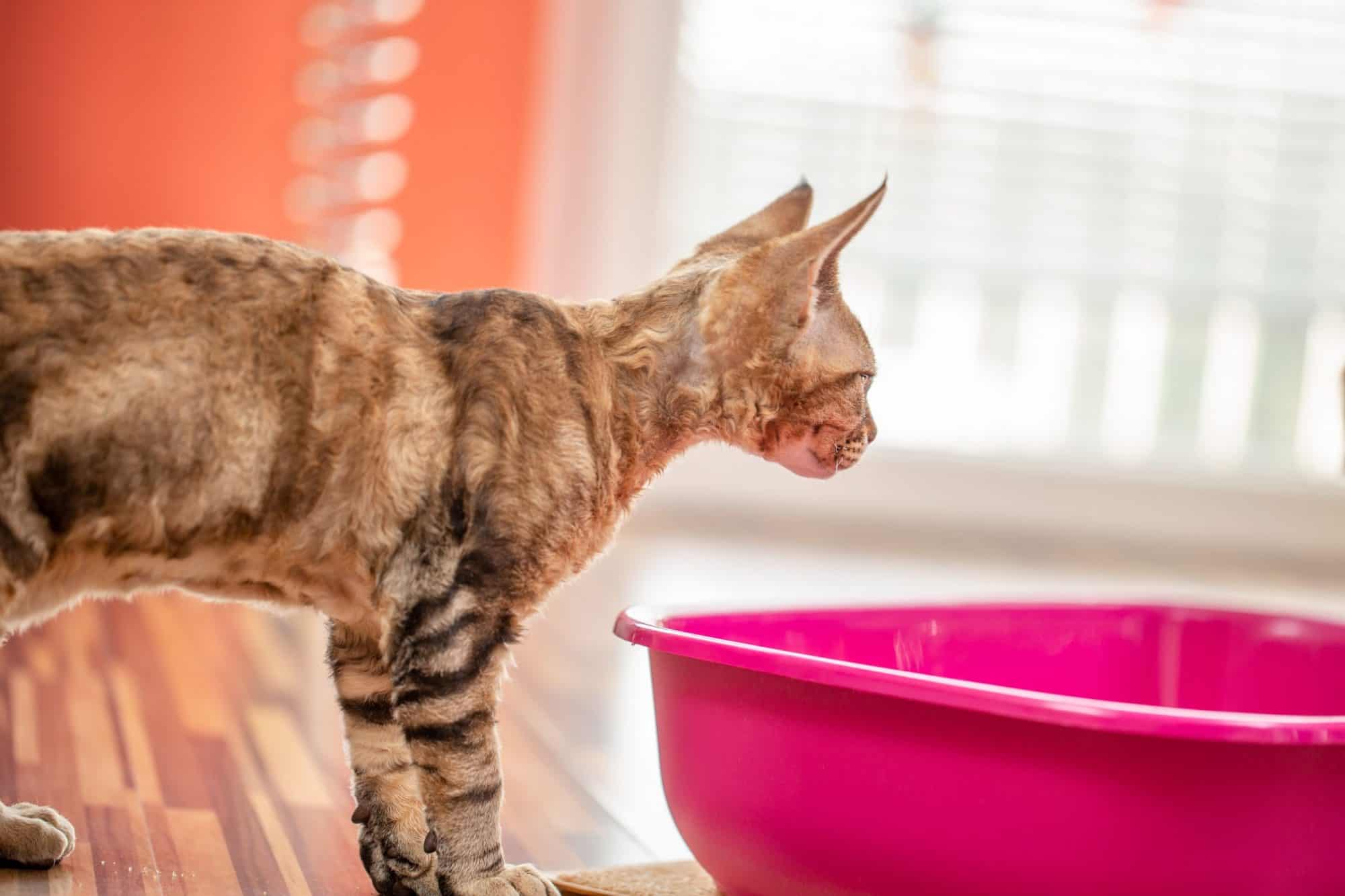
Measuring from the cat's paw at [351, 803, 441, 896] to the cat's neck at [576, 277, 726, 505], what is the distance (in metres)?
0.36

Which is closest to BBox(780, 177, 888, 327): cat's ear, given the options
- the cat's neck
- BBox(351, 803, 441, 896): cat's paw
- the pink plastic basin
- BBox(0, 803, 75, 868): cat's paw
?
the cat's neck

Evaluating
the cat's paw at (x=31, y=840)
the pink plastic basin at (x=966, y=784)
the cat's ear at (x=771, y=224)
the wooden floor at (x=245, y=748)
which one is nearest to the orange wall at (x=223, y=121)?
the wooden floor at (x=245, y=748)

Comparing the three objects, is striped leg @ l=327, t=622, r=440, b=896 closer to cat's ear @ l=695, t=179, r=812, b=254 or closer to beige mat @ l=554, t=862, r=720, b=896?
beige mat @ l=554, t=862, r=720, b=896

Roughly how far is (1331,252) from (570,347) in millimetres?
4313

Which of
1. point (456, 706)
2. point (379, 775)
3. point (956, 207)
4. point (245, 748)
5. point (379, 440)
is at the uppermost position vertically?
point (956, 207)

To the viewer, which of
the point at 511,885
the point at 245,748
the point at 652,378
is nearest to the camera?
the point at 511,885

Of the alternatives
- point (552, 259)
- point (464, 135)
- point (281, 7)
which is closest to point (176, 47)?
point (281, 7)

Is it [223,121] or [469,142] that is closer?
[223,121]

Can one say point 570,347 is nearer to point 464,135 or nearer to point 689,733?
point 689,733

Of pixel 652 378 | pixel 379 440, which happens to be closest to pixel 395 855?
pixel 379 440

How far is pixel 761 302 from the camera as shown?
4.65 ft

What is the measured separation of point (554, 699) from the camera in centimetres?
233

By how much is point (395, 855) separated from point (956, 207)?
3.99 m

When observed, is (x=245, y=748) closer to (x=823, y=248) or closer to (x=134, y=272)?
(x=134, y=272)
